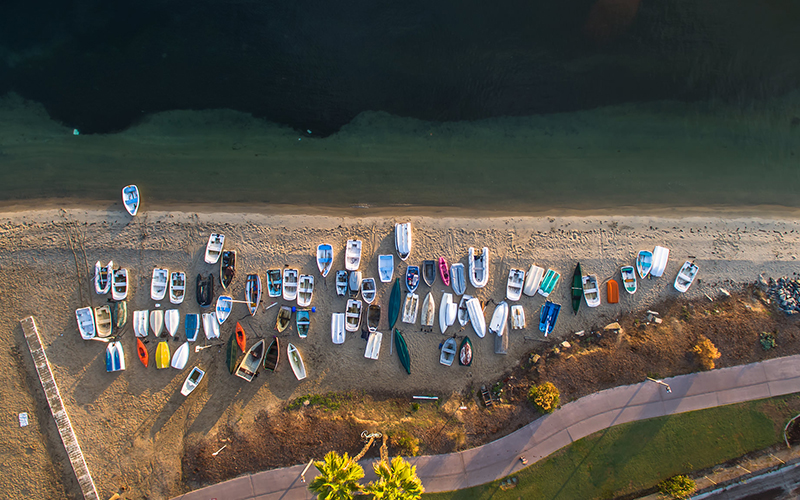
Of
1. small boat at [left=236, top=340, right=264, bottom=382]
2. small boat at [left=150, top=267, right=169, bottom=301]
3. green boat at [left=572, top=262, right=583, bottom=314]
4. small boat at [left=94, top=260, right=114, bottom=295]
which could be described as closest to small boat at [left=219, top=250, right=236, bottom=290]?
small boat at [left=150, top=267, right=169, bottom=301]

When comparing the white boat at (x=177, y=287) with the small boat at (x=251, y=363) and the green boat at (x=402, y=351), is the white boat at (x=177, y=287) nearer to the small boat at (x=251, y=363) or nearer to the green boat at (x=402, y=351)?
the small boat at (x=251, y=363)

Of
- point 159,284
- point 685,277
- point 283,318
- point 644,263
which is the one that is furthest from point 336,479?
point 685,277

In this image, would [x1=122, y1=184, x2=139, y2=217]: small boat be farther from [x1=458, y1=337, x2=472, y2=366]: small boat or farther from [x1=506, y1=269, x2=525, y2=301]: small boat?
[x1=506, y1=269, x2=525, y2=301]: small boat

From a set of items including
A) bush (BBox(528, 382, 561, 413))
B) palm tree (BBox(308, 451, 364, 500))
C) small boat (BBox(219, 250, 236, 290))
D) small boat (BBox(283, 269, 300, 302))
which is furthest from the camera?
small boat (BBox(283, 269, 300, 302))

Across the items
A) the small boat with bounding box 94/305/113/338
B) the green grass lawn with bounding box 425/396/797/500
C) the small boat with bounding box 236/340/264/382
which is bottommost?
the green grass lawn with bounding box 425/396/797/500

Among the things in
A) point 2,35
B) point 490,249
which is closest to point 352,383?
point 490,249

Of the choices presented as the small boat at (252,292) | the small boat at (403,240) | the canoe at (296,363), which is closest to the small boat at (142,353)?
the small boat at (252,292)

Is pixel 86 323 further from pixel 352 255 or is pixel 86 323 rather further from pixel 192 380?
pixel 352 255
